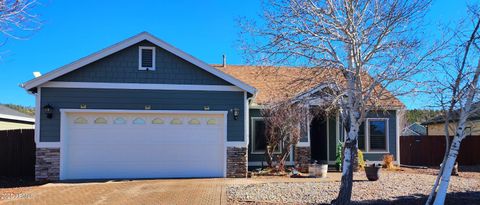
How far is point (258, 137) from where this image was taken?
1783 centimetres

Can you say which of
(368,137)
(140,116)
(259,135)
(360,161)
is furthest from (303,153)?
(140,116)

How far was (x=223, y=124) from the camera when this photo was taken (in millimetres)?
14641

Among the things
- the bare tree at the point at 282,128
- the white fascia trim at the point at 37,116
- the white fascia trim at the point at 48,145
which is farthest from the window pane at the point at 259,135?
the white fascia trim at the point at 37,116

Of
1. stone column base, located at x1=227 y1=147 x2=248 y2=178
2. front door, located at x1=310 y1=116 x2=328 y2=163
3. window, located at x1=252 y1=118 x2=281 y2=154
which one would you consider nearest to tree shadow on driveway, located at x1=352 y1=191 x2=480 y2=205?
stone column base, located at x1=227 y1=147 x2=248 y2=178

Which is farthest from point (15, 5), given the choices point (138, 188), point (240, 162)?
point (240, 162)

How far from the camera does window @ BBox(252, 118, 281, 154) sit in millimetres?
17734

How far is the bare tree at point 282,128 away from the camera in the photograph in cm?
1524

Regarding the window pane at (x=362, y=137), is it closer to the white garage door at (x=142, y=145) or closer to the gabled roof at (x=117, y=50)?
the gabled roof at (x=117, y=50)

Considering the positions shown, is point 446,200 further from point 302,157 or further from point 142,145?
point 142,145

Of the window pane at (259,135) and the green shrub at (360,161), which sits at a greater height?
the window pane at (259,135)

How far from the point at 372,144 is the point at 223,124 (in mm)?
7566

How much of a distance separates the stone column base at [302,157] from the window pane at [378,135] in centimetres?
380

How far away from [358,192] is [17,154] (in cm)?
1133

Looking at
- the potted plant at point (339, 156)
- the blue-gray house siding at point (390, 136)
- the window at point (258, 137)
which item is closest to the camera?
the potted plant at point (339, 156)
